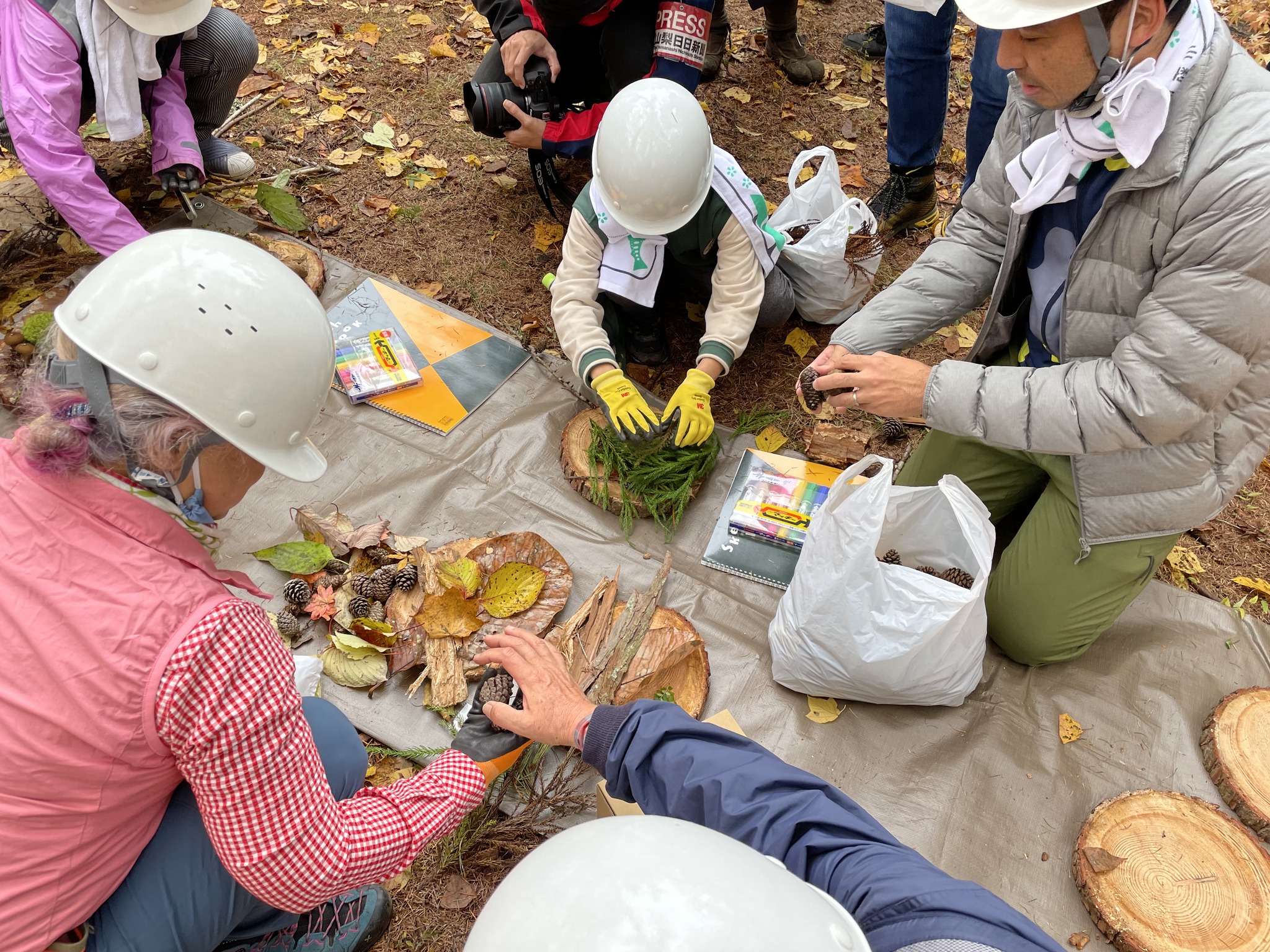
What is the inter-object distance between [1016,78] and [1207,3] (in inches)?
13.0

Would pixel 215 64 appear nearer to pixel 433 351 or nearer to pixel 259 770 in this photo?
pixel 433 351

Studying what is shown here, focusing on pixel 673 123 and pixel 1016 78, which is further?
pixel 673 123

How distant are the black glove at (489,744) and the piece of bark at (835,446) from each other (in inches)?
52.8

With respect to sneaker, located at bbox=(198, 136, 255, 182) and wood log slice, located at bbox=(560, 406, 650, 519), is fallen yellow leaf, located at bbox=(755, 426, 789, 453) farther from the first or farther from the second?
sneaker, located at bbox=(198, 136, 255, 182)

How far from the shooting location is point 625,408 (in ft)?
8.27

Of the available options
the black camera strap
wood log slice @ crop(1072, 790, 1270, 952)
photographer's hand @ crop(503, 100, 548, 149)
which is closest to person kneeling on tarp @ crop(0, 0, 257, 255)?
photographer's hand @ crop(503, 100, 548, 149)

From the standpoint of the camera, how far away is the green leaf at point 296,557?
2334 millimetres

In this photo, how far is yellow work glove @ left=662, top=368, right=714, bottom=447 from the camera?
2.53m

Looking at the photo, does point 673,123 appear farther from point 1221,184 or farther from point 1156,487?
point 1156,487

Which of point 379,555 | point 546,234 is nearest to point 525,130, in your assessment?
point 546,234

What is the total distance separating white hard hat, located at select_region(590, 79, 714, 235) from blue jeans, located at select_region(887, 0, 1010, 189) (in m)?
1.06

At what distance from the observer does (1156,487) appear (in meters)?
1.89

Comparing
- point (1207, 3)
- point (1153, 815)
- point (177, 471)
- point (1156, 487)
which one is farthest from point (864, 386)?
point (177, 471)

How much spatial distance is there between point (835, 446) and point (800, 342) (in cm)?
59
